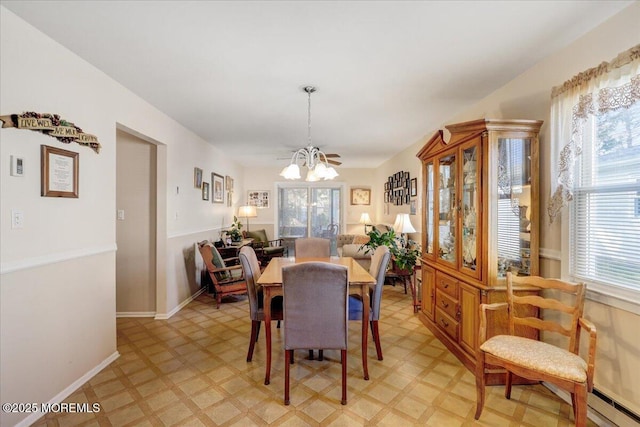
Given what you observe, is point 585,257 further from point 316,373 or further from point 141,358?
point 141,358

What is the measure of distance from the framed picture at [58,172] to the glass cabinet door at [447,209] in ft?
10.1

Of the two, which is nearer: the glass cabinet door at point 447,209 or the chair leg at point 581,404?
the chair leg at point 581,404

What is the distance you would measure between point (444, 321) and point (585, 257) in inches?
50.0

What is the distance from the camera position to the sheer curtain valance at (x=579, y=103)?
1.52 m

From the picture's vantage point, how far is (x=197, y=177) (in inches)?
167

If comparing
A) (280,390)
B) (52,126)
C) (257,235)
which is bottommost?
(280,390)

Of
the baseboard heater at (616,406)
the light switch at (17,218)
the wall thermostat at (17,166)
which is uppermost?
the wall thermostat at (17,166)

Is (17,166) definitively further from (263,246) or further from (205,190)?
(263,246)

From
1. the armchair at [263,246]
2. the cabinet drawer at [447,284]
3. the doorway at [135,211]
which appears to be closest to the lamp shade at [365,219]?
the armchair at [263,246]

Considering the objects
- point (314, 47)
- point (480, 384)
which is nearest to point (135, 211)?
point (314, 47)

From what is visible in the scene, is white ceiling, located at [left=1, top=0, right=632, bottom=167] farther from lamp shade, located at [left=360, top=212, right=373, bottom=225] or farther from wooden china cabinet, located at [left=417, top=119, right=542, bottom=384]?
lamp shade, located at [left=360, top=212, right=373, bottom=225]

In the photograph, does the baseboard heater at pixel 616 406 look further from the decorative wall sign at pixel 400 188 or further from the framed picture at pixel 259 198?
the framed picture at pixel 259 198

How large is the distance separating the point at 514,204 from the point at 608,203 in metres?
0.55

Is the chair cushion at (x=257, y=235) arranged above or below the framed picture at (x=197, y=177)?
below
